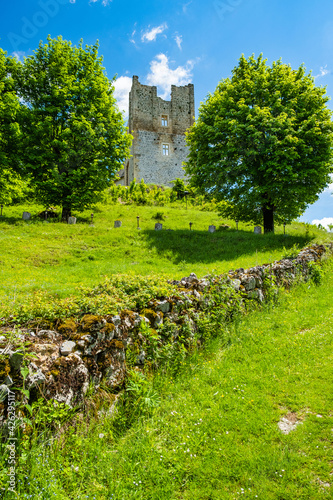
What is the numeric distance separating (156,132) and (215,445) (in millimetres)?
47165

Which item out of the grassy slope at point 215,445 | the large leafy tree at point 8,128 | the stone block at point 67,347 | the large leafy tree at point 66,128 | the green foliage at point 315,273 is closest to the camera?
the grassy slope at point 215,445

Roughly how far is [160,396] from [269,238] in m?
14.5

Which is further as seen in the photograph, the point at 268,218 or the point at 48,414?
the point at 268,218

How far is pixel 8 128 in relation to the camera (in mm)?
16984

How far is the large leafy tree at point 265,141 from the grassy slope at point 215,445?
47.6 feet

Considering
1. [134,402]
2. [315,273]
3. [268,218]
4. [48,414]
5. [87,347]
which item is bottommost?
[134,402]

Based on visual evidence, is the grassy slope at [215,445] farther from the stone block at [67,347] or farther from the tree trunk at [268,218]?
the tree trunk at [268,218]

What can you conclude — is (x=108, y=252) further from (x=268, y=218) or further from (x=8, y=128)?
(x=268, y=218)

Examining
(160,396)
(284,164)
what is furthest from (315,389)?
(284,164)

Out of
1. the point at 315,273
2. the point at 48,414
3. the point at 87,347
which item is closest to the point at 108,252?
the point at 315,273

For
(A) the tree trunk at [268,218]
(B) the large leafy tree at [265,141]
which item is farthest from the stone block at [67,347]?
(A) the tree trunk at [268,218]

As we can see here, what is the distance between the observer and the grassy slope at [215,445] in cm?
290

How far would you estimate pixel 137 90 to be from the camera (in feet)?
145

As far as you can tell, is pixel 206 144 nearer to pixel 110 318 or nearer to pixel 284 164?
pixel 284 164
